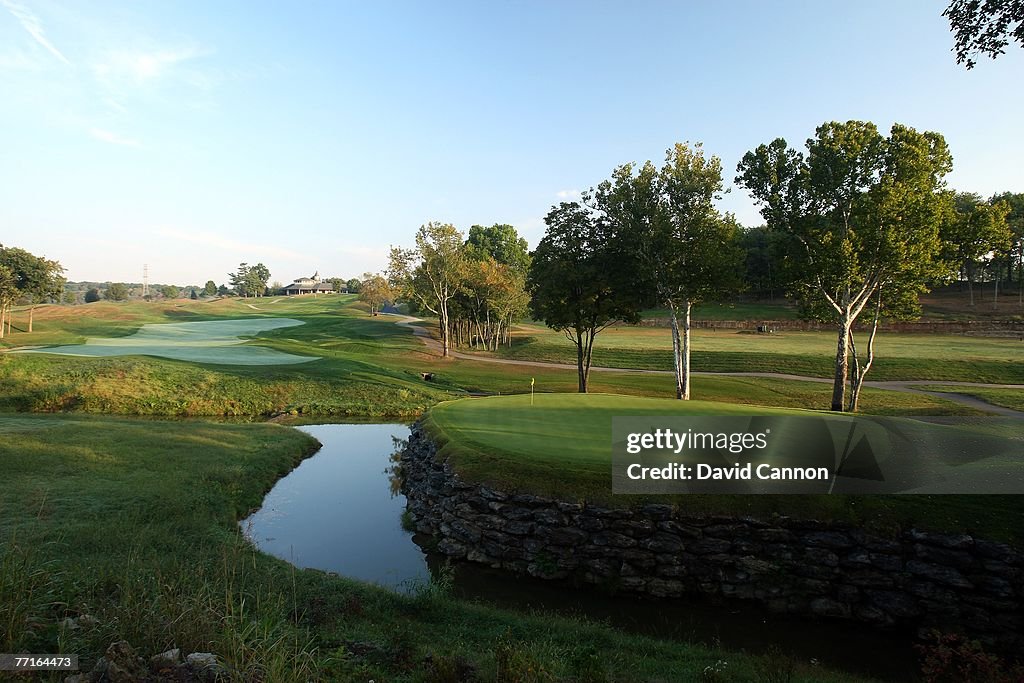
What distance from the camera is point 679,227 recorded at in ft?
98.9

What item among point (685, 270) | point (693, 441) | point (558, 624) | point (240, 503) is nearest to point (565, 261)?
point (685, 270)

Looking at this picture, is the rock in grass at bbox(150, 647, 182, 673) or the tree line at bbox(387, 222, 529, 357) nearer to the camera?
the rock in grass at bbox(150, 647, 182, 673)

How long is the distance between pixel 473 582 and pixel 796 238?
25.3m

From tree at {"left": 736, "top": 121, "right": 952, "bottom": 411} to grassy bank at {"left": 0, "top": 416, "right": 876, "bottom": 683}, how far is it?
2314 cm

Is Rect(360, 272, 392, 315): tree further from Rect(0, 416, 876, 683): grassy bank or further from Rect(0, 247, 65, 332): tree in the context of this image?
Rect(0, 416, 876, 683): grassy bank

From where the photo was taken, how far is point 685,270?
30.4m

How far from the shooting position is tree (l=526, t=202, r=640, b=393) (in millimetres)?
31625

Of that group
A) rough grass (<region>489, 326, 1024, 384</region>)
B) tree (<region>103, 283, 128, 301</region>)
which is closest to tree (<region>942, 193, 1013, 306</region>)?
rough grass (<region>489, 326, 1024, 384</region>)

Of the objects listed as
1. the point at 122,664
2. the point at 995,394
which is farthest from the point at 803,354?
the point at 122,664

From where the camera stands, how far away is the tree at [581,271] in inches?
1245

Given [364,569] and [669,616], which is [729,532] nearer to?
[669,616]

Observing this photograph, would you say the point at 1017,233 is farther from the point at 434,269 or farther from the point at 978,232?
the point at 434,269

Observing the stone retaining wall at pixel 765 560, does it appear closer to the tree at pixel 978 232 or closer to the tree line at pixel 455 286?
the tree at pixel 978 232

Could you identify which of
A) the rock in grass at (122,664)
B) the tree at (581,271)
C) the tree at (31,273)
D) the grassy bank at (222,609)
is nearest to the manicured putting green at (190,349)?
the tree at (31,273)
